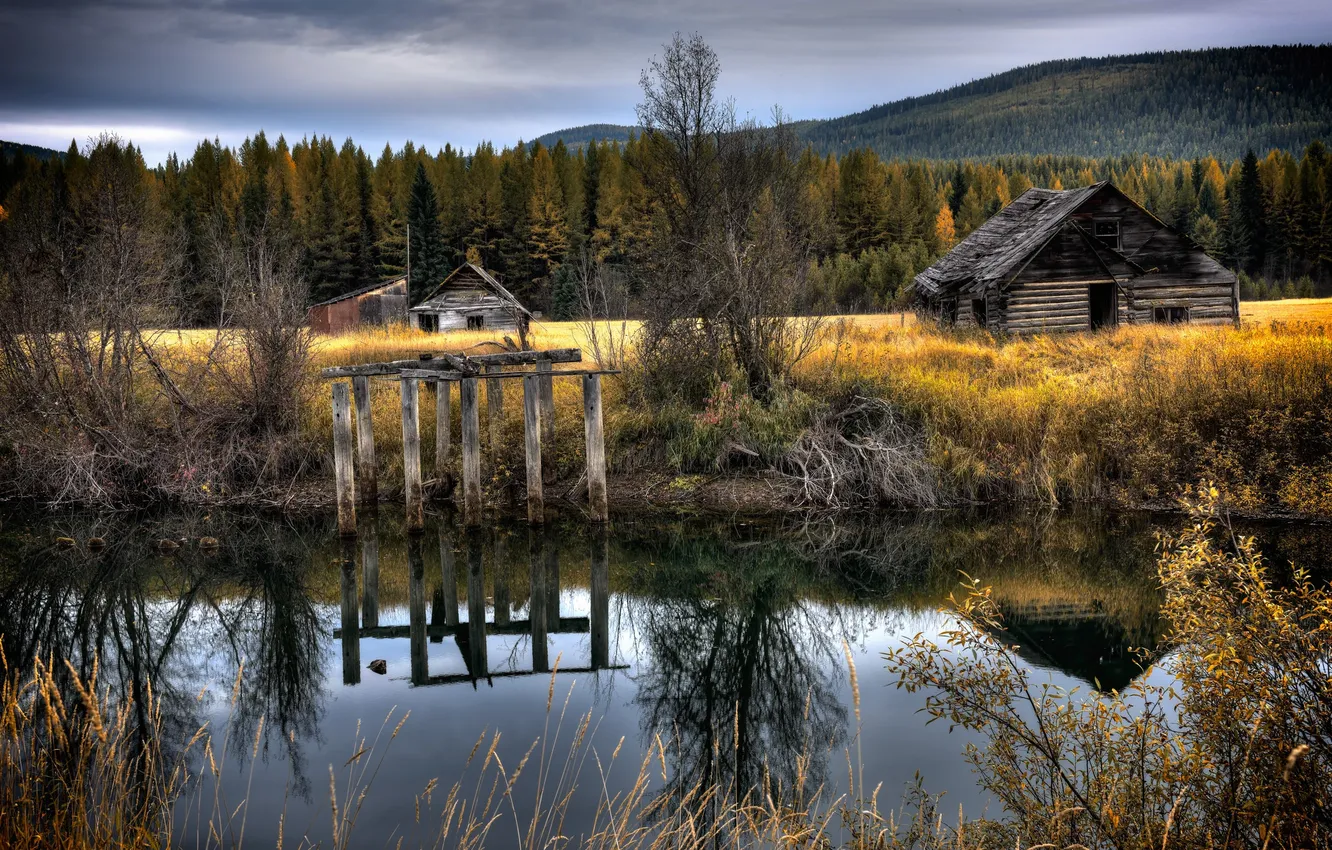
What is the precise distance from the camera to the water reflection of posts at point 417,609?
1022 cm

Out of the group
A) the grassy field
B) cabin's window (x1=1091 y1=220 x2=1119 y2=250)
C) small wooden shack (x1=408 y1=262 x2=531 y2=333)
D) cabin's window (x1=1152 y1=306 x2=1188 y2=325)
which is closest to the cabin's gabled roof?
small wooden shack (x1=408 y1=262 x2=531 y2=333)

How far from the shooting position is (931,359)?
845 inches

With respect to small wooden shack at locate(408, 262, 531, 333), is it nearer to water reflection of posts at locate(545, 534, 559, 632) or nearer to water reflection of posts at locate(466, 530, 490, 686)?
water reflection of posts at locate(466, 530, 490, 686)

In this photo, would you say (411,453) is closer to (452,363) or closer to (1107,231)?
(452,363)

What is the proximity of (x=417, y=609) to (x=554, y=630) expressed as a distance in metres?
1.93

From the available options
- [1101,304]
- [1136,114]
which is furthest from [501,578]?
[1136,114]

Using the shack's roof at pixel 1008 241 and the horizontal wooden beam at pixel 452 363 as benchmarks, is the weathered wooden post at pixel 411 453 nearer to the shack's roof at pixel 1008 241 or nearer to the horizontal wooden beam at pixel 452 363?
the horizontal wooden beam at pixel 452 363

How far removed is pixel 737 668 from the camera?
10.2 meters

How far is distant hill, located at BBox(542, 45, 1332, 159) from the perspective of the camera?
147 m

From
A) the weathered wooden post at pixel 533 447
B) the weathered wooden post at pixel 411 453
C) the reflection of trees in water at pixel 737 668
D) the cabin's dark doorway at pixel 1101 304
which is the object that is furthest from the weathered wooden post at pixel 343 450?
the cabin's dark doorway at pixel 1101 304

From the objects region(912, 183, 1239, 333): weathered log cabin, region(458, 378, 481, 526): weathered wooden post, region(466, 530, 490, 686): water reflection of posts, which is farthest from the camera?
region(912, 183, 1239, 333): weathered log cabin

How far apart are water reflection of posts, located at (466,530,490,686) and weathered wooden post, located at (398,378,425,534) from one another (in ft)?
2.82

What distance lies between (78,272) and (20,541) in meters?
5.52

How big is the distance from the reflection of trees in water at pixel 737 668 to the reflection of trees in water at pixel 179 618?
10.1ft
